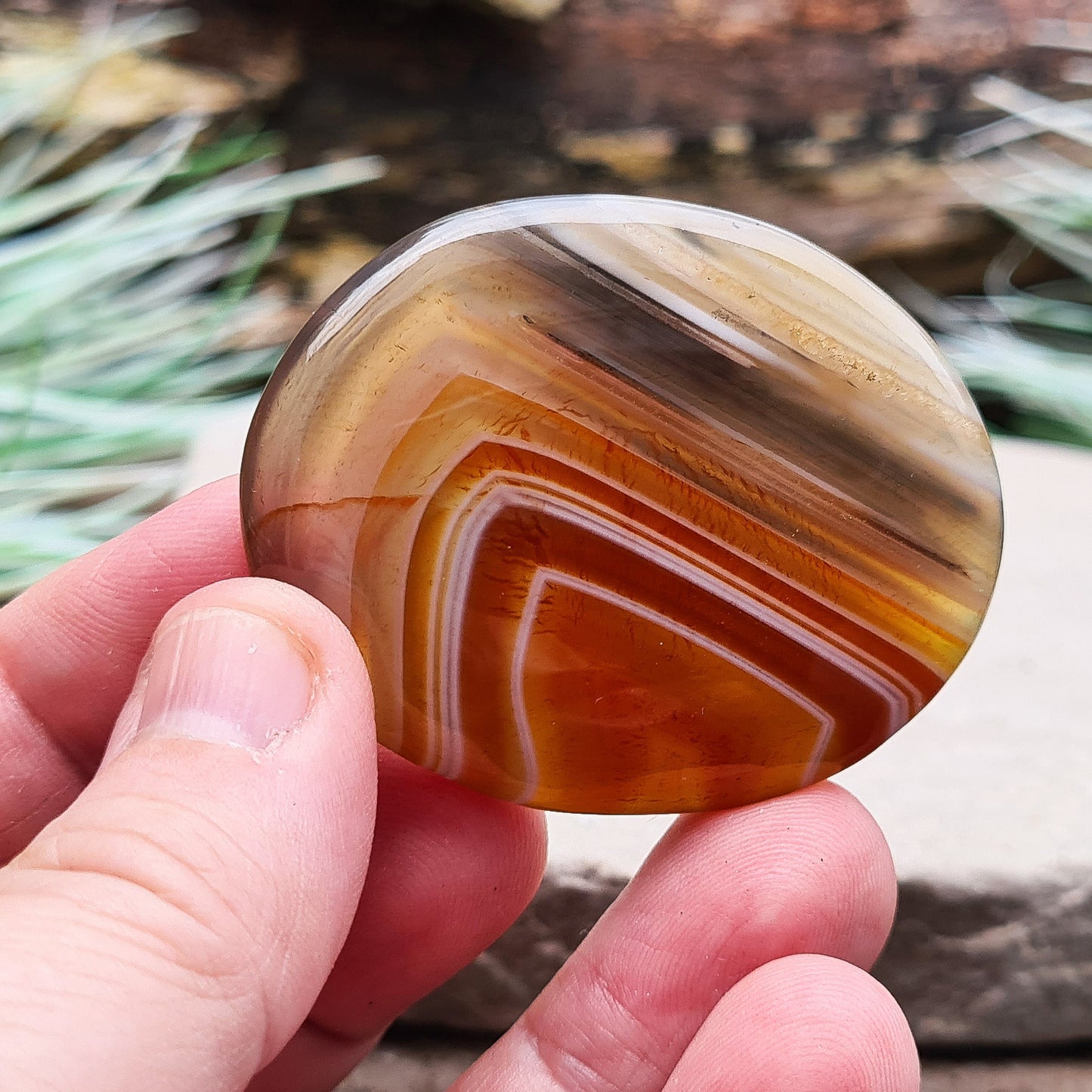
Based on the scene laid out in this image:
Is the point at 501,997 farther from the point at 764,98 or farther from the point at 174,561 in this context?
the point at 764,98

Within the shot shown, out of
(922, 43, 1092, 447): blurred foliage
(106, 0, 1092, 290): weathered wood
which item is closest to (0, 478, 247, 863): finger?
(106, 0, 1092, 290): weathered wood

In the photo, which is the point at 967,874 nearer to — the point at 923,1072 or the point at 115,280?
the point at 923,1072

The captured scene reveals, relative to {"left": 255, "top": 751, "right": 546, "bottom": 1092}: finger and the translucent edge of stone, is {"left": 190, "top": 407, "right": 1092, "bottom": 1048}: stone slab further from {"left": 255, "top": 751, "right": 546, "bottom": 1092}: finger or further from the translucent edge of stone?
the translucent edge of stone

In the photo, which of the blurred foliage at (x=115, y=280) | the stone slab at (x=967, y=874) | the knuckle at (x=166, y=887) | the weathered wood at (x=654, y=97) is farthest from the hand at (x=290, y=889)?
the weathered wood at (x=654, y=97)

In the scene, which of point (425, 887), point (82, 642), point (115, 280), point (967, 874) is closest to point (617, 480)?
point (425, 887)

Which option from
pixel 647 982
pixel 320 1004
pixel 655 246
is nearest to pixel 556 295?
pixel 655 246

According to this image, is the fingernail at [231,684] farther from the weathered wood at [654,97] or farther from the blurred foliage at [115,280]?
the weathered wood at [654,97]
